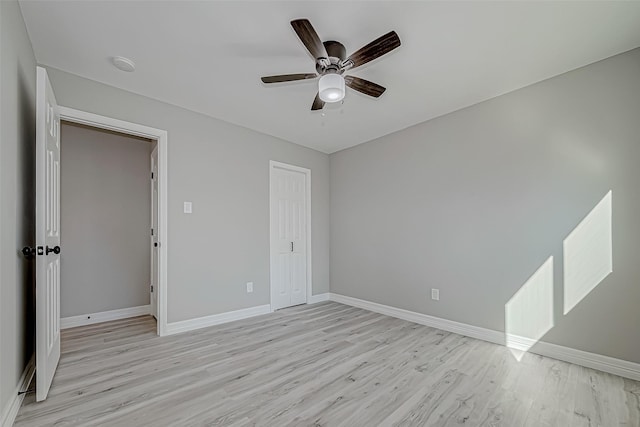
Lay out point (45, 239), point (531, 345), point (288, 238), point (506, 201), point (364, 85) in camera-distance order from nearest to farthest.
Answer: point (45, 239)
point (364, 85)
point (531, 345)
point (506, 201)
point (288, 238)

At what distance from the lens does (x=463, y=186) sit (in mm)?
3344

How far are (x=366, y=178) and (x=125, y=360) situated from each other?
11.5 feet

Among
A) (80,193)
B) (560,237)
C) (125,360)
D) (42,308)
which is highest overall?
(80,193)

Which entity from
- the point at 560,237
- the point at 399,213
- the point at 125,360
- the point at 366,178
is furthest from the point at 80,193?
the point at 560,237

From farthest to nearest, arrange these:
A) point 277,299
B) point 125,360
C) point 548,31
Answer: point 277,299 < point 125,360 < point 548,31

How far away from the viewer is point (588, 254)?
2.50 m

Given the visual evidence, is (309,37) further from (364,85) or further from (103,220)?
(103,220)

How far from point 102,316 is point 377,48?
14.0ft

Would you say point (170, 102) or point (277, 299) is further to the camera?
point (277, 299)

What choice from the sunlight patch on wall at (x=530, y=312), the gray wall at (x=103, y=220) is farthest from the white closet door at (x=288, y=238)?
the sunlight patch on wall at (x=530, y=312)

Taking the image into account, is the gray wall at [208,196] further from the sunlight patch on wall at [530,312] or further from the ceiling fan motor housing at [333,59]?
the sunlight patch on wall at [530,312]

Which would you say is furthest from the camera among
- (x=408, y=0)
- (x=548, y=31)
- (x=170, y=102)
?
(x=170, y=102)

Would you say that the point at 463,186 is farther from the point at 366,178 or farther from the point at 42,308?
the point at 42,308

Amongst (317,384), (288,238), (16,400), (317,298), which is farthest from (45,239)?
(317,298)
